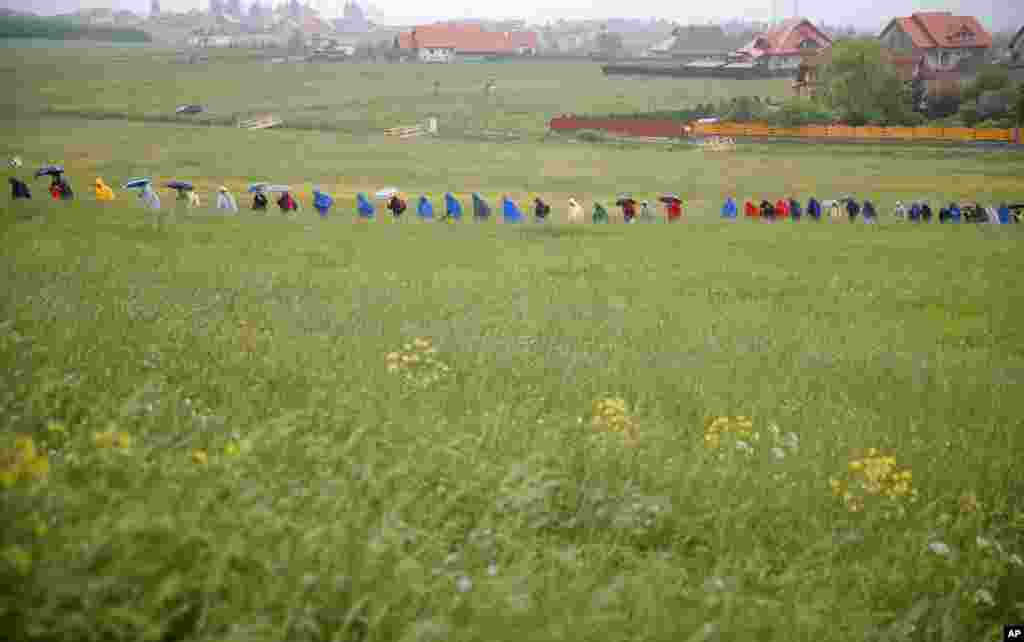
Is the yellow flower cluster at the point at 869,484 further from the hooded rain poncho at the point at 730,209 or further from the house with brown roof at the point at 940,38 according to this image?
the house with brown roof at the point at 940,38

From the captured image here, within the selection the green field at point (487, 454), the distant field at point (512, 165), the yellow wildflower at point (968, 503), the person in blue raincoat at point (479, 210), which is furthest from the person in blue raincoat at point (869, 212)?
the yellow wildflower at point (968, 503)

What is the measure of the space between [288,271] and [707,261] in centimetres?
1132

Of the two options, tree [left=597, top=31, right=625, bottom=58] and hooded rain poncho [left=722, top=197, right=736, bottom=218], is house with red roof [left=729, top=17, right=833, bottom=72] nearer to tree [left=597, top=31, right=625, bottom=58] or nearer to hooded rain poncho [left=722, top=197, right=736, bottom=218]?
tree [left=597, top=31, right=625, bottom=58]

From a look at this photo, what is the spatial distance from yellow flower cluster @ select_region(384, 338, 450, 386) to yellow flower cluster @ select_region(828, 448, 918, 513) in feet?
11.9

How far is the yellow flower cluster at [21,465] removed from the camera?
12.4 ft

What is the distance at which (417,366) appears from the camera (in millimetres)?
9289

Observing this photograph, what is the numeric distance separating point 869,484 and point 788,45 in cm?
11134

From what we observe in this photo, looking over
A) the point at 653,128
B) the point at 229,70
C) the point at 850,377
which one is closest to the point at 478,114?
the point at 653,128

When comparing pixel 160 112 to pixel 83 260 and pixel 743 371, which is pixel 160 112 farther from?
pixel 743 371

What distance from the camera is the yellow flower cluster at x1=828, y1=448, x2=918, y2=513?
23.4ft

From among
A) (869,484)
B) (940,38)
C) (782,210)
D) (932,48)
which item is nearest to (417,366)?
(869,484)

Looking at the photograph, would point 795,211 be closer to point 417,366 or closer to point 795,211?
point 795,211

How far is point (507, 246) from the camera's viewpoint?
24.7m

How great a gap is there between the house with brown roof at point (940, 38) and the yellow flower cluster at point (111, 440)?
300 feet
